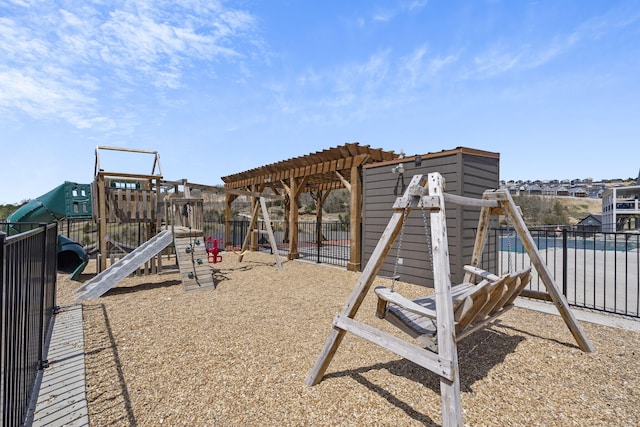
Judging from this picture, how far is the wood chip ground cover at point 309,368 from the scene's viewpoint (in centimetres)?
246

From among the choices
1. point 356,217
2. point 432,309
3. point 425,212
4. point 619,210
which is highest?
point 619,210

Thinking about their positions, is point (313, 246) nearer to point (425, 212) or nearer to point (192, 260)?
point (192, 260)

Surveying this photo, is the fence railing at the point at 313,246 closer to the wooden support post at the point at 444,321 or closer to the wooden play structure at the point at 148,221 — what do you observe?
the wooden play structure at the point at 148,221

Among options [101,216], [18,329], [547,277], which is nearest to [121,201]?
[101,216]

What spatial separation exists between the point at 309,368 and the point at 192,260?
4970 millimetres

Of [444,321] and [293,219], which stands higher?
[293,219]

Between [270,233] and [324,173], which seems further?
[324,173]

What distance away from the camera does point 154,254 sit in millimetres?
7402

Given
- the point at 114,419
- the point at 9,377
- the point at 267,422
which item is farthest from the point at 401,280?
the point at 9,377

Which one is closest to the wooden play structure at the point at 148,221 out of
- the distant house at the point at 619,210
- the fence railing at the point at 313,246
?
the fence railing at the point at 313,246

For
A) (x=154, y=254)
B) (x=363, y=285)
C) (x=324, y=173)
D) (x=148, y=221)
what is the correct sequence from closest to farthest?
1. (x=363, y=285)
2. (x=154, y=254)
3. (x=148, y=221)
4. (x=324, y=173)

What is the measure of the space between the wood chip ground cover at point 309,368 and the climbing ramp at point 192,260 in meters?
1.57

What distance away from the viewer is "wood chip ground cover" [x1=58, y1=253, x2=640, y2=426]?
2459mm

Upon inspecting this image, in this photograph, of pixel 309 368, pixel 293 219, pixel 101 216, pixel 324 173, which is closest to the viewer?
pixel 309 368
